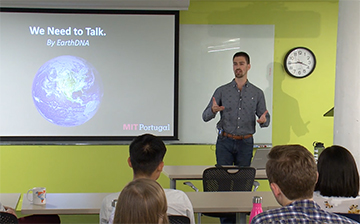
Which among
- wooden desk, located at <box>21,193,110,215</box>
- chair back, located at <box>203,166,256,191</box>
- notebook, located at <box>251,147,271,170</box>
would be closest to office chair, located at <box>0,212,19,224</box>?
wooden desk, located at <box>21,193,110,215</box>

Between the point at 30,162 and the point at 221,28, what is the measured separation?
304cm

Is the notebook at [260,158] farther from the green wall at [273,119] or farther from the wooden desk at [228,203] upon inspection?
the green wall at [273,119]

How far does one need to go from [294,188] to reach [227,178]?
1849mm

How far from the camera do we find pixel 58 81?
5609mm

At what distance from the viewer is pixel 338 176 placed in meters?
2.34

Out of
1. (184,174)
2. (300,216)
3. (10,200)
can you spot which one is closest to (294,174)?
(300,216)

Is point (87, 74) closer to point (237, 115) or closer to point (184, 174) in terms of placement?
point (237, 115)

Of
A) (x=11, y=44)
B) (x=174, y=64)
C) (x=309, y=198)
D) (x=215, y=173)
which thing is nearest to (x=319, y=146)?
(x=215, y=173)

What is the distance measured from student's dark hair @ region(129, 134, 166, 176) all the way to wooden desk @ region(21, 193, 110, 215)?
0.39m

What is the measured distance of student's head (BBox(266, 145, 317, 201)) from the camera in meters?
1.70

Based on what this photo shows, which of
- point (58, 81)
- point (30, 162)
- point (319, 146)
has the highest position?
point (58, 81)

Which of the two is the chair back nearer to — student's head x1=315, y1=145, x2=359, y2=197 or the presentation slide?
student's head x1=315, y1=145, x2=359, y2=197

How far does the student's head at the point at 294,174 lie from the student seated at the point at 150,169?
0.69m

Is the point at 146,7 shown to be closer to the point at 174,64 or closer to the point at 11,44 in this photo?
the point at 174,64
